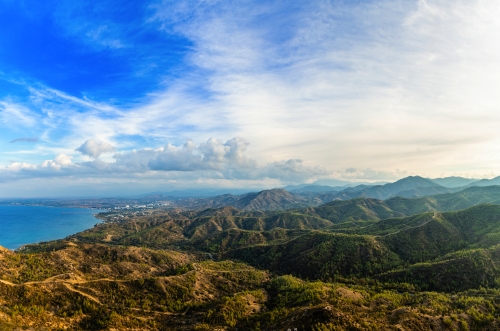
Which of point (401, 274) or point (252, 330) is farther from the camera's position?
point (401, 274)

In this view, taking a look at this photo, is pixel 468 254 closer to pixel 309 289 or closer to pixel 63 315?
pixel 309 289

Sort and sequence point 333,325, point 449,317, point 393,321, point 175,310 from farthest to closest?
point 175,310 → point 449,317 → point 393,321 → point 333,325

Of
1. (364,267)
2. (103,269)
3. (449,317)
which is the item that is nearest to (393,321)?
(449,317)

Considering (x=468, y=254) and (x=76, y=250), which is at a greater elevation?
(x=76, y=250)

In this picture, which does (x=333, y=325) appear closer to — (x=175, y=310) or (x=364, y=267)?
(x=175, y=310)

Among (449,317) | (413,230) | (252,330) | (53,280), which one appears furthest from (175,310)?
(413,230)

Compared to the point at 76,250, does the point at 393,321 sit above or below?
below

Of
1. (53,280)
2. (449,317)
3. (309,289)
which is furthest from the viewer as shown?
(309,289)

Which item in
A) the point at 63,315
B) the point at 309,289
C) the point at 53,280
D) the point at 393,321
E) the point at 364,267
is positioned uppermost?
the point at 53,280

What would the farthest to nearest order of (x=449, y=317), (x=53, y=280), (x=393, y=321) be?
(x=53, y=280)
(x=449, y=317)
(x=393, y=321)
